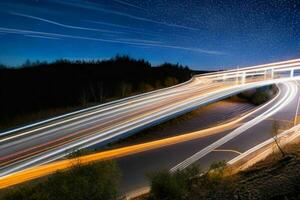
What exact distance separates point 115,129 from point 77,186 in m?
9.35

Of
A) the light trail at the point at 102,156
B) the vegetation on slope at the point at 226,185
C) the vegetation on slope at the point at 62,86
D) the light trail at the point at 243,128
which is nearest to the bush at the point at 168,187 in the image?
the vegetation on slope at the point at 226,185

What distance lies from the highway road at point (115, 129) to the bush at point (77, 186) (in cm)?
225

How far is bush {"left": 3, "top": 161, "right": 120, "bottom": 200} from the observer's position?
10953 millimetres

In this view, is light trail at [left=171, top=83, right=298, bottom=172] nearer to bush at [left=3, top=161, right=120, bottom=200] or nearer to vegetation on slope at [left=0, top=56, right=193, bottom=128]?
bush at [left=3, top=161, right=120, bottom=200]

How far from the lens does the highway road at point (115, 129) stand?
1622 centimetres

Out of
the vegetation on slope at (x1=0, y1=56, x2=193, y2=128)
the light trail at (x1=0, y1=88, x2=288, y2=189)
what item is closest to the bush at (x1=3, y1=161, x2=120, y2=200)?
the light trail at (x1=0, y1=88, x2=288, y2=189)

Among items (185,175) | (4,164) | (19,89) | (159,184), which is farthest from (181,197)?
(19,89)

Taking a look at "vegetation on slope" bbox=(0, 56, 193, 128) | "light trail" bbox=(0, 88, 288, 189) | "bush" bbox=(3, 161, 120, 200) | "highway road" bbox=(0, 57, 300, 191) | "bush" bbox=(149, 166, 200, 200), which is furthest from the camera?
"vegetation on slope" bbox=(0, 56, 193, 128)

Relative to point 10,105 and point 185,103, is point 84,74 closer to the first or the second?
point 10,105

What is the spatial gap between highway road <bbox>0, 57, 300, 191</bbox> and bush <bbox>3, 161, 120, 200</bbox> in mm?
2245

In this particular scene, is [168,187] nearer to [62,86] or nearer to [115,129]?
[115,129]

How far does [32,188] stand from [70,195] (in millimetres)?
2563

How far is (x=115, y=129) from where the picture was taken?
20.4 m

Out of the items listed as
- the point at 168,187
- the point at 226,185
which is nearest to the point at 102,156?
the point at 168,187
